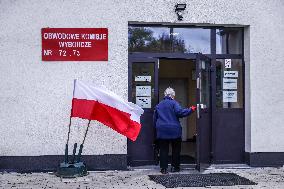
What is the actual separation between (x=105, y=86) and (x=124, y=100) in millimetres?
481

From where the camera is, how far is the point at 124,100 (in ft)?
32.0

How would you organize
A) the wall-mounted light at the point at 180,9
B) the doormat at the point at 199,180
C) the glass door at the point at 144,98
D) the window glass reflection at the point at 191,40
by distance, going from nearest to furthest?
the doormat at the point at 199,180 < the wall-mounted light at the point at 180,9 < the glass door at the point at 144,98 < the window glass reflection at the point at 191,40

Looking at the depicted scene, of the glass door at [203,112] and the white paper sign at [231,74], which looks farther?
the white paper sign at [231,74]

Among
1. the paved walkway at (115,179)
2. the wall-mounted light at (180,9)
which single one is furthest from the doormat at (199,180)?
the wall-mounted light at (180,9)

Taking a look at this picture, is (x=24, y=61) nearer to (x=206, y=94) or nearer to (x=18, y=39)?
(x=18, y=39)

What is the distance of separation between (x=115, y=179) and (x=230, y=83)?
3511 millimetres

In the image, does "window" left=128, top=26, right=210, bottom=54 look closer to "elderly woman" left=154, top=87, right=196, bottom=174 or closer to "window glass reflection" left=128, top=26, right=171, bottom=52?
"window glass reflection" left=128, top=26, right=171, bottom=52

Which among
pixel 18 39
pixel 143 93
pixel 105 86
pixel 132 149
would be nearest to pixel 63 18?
pixel 18 39

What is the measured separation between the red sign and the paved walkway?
91.8 inches

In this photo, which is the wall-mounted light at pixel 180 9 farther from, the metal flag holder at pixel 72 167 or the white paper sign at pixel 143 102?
the metal flag holder at pixel 72 167

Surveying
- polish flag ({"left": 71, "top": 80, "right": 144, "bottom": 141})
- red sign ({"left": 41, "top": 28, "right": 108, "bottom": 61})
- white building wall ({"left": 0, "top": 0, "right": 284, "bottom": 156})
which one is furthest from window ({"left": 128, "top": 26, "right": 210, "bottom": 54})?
polish flag ({"left": 71, "top": 80, "right": 144, "bottom": 141})

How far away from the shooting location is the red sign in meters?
9.69

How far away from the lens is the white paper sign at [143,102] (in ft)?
33.7

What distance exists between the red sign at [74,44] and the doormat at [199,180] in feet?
8.89
